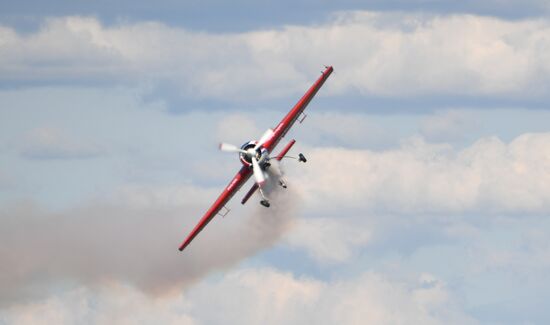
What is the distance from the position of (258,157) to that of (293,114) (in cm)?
1371

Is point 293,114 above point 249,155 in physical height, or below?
above

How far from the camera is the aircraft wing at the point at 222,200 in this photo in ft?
541

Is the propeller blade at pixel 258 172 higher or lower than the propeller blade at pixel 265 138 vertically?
lower

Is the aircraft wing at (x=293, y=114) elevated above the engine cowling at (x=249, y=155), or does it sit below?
above

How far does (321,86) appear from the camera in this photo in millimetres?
173625

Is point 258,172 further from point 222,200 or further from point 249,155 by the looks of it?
point 222,200

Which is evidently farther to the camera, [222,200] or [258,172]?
[222,200]

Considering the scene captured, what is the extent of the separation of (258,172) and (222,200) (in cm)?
1575

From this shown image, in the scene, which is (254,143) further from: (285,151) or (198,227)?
(198,227)

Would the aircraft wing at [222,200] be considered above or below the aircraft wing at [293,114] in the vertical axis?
below

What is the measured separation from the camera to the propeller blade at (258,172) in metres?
153

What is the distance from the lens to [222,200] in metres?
169

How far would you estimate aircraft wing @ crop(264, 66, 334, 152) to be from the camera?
163m

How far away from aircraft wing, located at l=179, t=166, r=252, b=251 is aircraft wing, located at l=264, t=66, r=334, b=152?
461 cm
